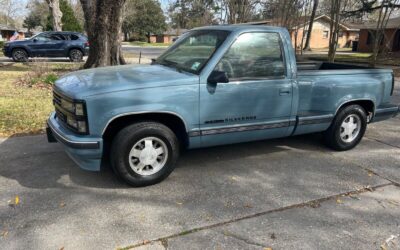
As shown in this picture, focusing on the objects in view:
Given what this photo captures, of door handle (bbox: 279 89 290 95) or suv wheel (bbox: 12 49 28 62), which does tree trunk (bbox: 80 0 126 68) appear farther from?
suv wheel (bbox: 12 49 28 62)

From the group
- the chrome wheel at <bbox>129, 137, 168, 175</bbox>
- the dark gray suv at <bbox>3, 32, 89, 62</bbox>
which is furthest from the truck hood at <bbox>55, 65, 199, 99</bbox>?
the dark gray suv at <bbox>3, 32, 89, 62</bbox>

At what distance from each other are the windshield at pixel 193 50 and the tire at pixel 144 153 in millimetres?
873

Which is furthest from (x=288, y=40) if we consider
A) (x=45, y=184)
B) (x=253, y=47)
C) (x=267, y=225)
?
(x=45, y=184)

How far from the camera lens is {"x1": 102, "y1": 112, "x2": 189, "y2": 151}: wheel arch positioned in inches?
156

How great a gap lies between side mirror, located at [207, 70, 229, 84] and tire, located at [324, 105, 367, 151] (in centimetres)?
218

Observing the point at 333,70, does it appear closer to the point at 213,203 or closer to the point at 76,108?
the point at 213,203

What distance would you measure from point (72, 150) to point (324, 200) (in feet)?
9.15

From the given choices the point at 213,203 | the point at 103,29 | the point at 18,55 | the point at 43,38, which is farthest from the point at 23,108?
the point at 43,38

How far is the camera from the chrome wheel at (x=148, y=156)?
13.2 ft

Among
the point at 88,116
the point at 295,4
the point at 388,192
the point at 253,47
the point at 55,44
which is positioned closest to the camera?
the point at 88,116

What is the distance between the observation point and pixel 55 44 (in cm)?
1877

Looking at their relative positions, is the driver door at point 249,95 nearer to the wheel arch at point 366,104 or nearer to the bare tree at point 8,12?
the wheel arch at point 366,104

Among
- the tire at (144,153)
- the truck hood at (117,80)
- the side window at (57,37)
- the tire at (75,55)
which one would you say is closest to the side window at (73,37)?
the side window at (57,37)

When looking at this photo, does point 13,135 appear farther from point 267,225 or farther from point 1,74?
point 1,74
